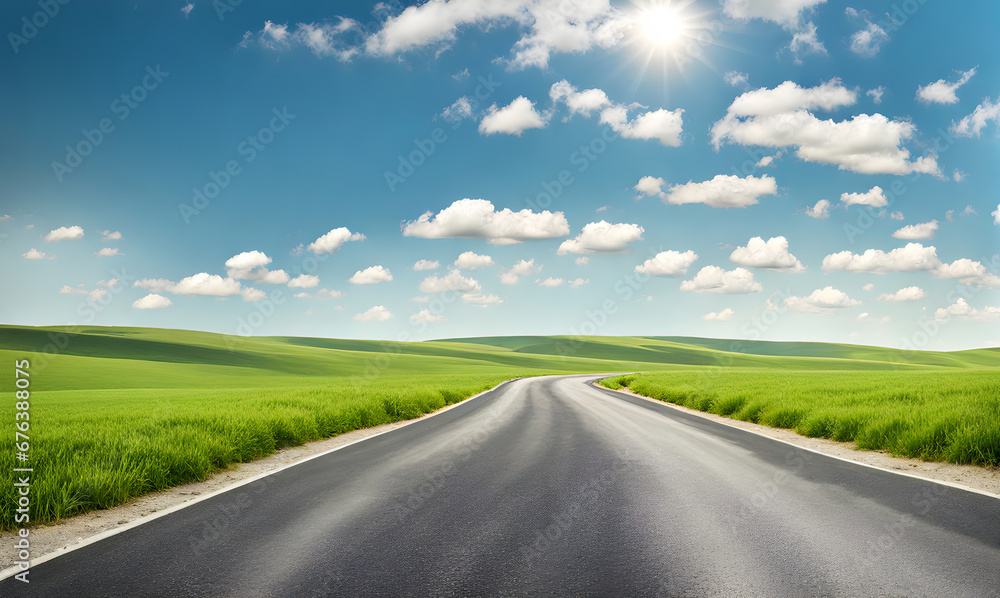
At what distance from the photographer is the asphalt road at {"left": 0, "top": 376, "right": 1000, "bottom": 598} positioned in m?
3.68

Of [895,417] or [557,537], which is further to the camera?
[895,417]

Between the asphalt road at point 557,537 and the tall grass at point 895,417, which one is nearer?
the asphalt road at point 557,537

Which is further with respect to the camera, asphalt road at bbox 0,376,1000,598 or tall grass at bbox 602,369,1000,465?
tall grass at bbox 602,369,1000,465

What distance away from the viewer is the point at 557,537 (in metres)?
4.62

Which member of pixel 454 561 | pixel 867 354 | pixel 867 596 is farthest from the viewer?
pixel 867 354

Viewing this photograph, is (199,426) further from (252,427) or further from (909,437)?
(909,437)

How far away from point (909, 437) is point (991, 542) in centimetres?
597

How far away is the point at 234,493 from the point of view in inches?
253

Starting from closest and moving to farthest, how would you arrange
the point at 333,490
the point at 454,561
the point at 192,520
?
the point at 454,561 < the point at 192,520 < the point at 333,490

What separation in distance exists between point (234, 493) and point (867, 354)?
555 ft

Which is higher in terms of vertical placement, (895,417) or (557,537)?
(895,417)

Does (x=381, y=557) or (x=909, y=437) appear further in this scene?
(x=909, y=437)

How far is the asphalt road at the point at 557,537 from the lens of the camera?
368 centimetres

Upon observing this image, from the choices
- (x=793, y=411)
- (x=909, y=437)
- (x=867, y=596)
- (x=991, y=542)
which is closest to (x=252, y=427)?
(x=867, y=596)
